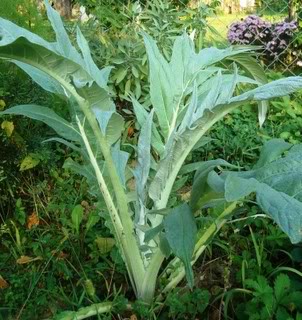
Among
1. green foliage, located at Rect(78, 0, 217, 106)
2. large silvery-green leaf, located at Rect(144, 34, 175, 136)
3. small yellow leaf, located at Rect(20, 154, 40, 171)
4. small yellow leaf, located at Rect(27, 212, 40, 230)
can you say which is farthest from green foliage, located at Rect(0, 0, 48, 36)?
large silvery-green leaf, located at Rect(144, 34, 175, 136)

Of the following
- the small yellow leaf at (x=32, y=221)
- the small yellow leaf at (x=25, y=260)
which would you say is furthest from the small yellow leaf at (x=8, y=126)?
the small yellow leaf at (x=25, y=260)

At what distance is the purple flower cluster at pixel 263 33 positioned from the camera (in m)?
4.84

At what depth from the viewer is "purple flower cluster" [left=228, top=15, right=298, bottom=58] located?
4.84 metres

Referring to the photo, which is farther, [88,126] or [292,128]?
[292,128]

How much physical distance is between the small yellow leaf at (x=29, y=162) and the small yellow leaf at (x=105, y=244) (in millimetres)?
558

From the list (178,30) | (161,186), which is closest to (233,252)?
(161,186)

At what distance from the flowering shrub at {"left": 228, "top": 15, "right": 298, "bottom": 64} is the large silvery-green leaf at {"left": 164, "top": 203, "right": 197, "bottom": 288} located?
3.31m

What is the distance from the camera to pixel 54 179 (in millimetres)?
3006

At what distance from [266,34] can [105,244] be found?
3.28 m

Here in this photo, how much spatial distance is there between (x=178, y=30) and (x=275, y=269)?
199 centimetres

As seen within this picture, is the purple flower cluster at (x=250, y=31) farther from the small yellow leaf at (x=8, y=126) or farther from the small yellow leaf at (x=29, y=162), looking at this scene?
the small yellow leaf at (x=8, y=126)

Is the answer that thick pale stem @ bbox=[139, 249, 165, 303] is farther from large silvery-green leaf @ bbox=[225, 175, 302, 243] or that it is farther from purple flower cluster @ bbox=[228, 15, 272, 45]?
purple flower cluster @ bbox=[228, 15, 272, 45]

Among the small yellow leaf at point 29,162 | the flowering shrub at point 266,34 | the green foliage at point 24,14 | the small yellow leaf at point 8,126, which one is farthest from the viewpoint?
the flowering shrub at point 266,34

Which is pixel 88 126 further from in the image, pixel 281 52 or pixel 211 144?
pixel 281 52
